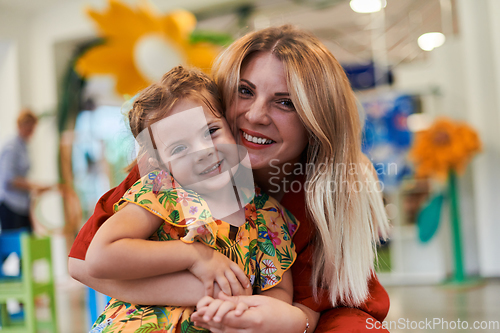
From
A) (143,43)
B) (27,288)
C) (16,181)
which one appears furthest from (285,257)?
(16,181)

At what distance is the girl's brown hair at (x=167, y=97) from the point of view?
103 cm

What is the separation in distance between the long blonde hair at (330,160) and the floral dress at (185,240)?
0.15 metres

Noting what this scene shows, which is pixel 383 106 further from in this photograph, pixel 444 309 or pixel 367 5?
pixel 444 309

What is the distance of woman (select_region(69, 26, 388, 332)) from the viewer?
116cm

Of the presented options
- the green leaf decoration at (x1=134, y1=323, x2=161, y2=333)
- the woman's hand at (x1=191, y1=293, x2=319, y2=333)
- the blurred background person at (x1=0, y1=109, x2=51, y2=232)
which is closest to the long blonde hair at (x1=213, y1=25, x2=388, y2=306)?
the woman's hand at (x1=191, y1=293, x2=319, y2=333)

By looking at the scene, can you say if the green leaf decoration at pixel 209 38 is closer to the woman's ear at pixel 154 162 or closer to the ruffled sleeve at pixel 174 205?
Answer: the woman's ear at pixel 154 162

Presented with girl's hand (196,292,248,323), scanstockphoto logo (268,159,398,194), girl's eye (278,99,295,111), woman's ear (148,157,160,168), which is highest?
girl's eye (278,99,295,111)

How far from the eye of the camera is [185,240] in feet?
2.98

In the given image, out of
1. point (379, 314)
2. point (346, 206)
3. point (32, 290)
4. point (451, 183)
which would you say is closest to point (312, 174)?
point (346, 206)

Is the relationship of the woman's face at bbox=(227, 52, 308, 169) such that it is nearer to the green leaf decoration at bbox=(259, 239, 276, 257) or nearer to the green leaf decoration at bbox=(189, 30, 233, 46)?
the green leaf decoration at bbox=(259, 239, 276, 257)

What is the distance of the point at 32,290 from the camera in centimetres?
256

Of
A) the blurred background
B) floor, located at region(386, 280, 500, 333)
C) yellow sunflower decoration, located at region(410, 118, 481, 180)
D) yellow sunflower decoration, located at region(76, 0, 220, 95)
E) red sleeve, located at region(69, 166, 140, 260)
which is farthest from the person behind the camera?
yellow sunflower decoration, located at region(410, 118, 481, 180)

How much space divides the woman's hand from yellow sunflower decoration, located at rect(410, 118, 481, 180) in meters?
3.31

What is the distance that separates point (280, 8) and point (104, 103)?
274 centimetres
